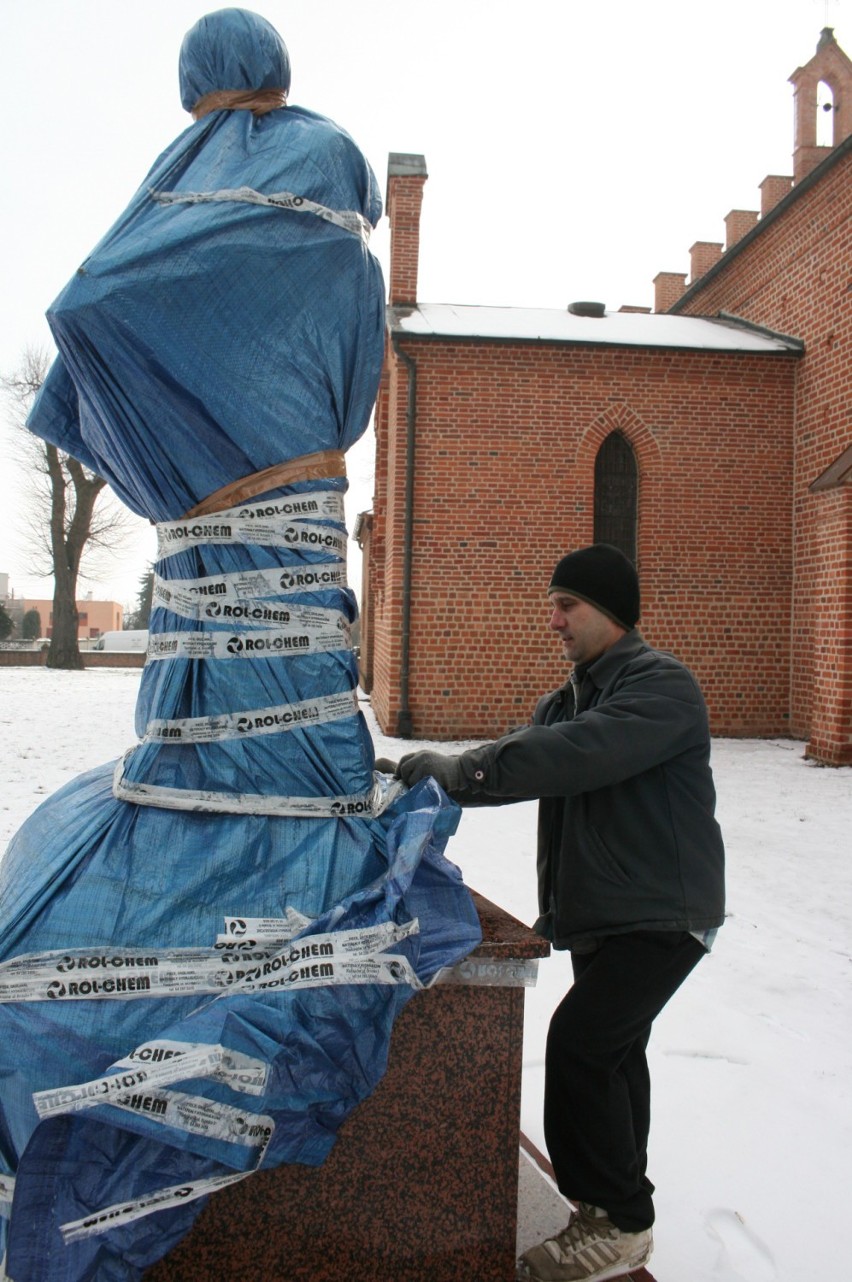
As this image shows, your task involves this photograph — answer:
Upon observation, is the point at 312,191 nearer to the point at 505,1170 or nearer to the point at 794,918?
the point at 505,1170

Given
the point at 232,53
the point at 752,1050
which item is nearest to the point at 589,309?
the point at 752,1050

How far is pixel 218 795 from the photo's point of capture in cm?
173

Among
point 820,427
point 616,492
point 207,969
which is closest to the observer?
point 207,969

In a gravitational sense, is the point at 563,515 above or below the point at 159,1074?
above

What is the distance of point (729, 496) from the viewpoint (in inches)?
498

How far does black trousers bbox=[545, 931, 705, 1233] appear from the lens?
2141 millimetres

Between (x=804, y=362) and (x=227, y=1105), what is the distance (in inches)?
519

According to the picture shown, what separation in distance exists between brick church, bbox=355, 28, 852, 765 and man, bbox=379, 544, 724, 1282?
972 cm

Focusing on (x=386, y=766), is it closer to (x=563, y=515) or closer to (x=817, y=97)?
(x=563, y=515)

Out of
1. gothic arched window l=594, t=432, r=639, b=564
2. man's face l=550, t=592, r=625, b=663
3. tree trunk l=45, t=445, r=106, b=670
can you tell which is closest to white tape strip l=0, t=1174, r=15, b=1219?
man's face l=550, t=592, r=625, b=663

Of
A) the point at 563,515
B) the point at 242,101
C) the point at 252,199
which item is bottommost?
the point at 252,199

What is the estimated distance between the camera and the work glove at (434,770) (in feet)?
6.53

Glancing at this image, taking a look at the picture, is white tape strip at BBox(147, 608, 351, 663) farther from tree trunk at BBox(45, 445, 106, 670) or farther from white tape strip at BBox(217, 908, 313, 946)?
tree trunk at BBox(45, 445, 106, 670)

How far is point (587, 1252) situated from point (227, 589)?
1735 mm
